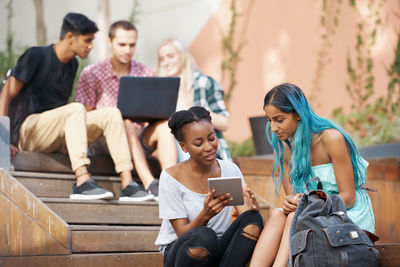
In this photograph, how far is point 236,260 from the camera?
366 cm

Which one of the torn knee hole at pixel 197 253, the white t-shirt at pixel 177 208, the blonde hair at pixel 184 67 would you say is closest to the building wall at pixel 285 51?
the blonde hair at pixel 184 67

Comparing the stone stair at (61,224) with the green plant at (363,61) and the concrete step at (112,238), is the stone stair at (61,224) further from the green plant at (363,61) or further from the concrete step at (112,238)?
the green plant at (363,61)

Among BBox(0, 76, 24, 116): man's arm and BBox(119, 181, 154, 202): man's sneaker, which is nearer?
BBox(119, 181, 154, 202): man's sneaker

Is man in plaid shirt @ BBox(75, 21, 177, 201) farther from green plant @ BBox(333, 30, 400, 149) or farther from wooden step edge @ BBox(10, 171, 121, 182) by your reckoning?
green plant @ BBox(333, 30, 400, 149)

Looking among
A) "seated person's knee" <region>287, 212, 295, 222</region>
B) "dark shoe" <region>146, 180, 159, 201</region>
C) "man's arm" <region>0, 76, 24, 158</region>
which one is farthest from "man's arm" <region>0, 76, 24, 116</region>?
"seated person's knee" <region>287, 212, 295, 222</region>

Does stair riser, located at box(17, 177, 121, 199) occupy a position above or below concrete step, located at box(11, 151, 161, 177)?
below

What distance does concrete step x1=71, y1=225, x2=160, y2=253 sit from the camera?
459cm

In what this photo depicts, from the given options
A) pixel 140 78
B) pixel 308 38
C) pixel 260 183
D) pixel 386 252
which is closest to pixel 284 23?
pixel 308 38

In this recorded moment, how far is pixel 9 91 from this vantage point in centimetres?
546

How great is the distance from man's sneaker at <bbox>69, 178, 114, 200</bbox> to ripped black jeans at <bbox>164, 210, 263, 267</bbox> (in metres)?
1.45

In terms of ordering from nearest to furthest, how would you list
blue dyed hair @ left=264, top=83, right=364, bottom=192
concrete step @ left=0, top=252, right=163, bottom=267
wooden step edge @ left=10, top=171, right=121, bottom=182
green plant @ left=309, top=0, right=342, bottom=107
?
blue dyed hair @ left=264, top=83, right=364, bottom=192
concrete step @ left=0, top=252, right=163, bottom=267
wooden step edge @ left=10, top=171, right=121, bottom=182
green plant @ left=309, top=0, right=342, bottom=107

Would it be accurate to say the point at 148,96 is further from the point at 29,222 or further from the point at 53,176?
the point at 29,222

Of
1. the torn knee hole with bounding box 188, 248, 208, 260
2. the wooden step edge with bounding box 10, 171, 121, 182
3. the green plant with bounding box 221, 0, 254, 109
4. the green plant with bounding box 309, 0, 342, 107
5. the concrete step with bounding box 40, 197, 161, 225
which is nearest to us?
the torn knee hole with bounding box 188, 248, 208, 260

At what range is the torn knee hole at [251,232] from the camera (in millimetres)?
3672
